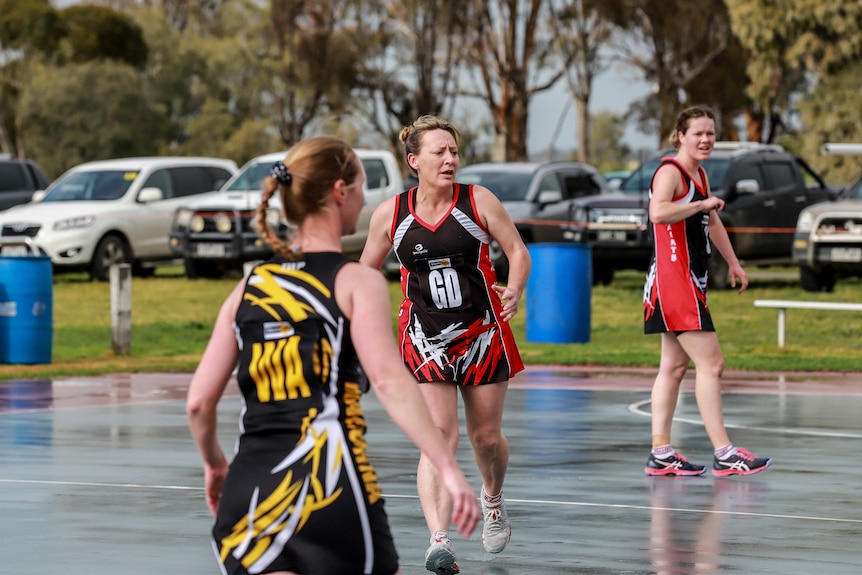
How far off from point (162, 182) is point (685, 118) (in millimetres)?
19810

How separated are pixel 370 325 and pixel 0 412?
9561 mm

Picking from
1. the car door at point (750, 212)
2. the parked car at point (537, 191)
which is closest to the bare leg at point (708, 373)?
the parked car at point (537, 191)

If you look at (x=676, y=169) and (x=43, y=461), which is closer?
(x=676, y=169)

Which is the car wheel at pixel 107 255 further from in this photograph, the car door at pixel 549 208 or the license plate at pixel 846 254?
the license plate at pixel 846 254

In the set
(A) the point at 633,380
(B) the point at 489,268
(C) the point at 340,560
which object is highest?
(B) the point at 489,268

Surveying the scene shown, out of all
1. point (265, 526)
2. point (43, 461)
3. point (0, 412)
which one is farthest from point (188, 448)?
point (265, 526)

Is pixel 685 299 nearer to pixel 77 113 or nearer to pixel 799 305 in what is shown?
pixel 799 305

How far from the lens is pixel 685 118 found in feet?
32.8

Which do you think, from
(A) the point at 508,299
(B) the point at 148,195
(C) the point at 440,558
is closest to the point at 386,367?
(C) the point at 440,558

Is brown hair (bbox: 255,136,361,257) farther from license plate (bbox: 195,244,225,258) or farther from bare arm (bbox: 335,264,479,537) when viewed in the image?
license plate (bbox: 195,244,225,258)

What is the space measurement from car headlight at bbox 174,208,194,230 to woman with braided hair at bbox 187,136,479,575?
→ 23.3 metres

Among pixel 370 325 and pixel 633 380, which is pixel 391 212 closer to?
pixel 370 325

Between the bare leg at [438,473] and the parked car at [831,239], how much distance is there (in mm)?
17547

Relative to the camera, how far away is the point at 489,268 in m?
7.57
